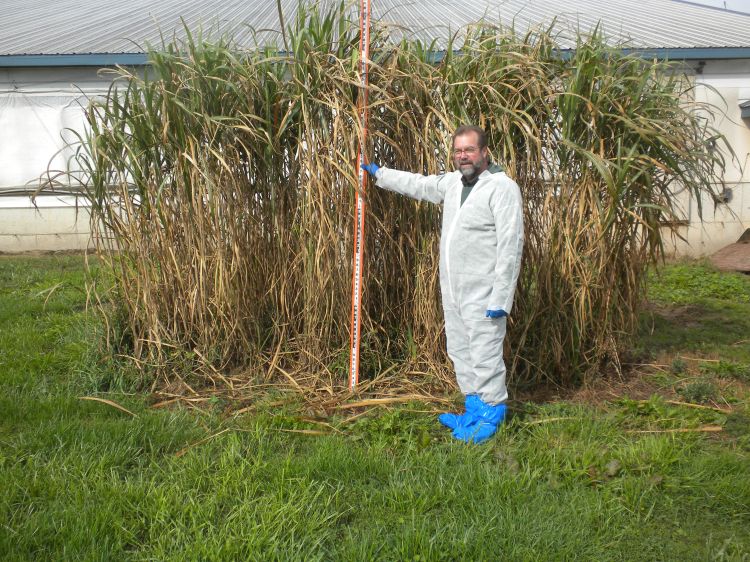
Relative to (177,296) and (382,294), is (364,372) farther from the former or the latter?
(177,296)

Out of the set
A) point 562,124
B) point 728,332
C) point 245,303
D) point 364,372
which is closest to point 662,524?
point 364,372

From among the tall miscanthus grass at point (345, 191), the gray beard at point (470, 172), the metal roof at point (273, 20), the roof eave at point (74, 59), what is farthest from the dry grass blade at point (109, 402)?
the roof eave at point (74, 59)

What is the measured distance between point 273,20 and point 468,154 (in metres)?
9.04

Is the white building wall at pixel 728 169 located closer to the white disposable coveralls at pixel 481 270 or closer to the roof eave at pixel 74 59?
the white disposable coveralls at pixel 481 270

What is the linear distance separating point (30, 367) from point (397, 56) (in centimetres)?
→ 323

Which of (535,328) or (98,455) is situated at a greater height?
(535,328)

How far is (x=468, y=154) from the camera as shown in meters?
3.61

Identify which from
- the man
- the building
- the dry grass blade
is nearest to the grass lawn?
the dry grass blade

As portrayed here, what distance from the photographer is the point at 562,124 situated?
13.9 ft

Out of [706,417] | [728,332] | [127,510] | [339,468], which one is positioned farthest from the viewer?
[728,332]

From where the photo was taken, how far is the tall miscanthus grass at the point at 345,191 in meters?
4.19

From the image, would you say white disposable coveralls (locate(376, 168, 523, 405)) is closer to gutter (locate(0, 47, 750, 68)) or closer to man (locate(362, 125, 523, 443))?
man (locate(362, 125, 523, 443))

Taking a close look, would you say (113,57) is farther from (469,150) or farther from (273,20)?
(469,150)

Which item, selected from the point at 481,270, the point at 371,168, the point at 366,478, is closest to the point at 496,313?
the point at 481,270
